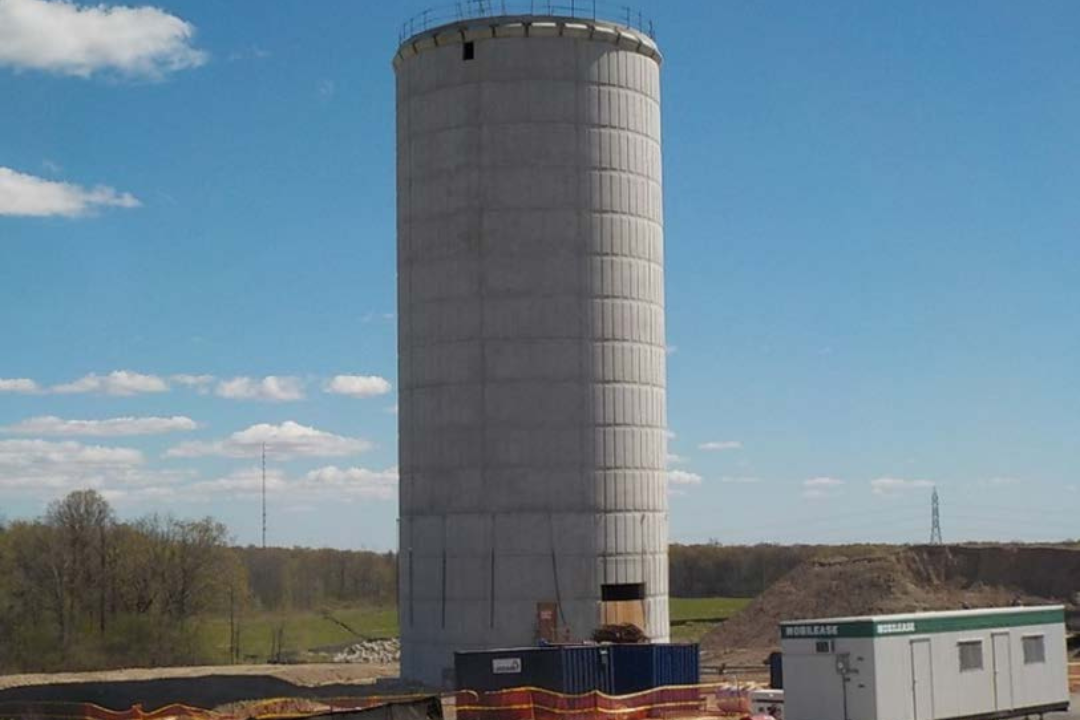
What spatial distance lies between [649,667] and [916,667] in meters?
10.4

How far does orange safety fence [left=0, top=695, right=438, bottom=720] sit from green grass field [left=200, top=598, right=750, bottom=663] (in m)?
43.8

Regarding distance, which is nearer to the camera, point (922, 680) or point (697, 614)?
point (922, 680)

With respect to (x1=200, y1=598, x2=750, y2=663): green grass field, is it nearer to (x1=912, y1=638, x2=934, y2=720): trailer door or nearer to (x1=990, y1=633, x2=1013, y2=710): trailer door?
(x1=990, y1=633, x2=1013, y2=710): trailer door

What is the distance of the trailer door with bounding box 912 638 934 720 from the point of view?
118 ft

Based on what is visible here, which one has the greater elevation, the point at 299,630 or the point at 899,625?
the point at 899,625

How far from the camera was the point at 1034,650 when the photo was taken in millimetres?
40156

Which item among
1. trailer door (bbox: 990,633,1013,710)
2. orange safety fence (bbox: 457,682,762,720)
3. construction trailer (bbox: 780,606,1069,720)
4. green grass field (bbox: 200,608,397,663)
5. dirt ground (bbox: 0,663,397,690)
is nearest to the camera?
construction trailer (bbox: 780,606,1069,720)

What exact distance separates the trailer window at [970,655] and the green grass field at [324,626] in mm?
48745

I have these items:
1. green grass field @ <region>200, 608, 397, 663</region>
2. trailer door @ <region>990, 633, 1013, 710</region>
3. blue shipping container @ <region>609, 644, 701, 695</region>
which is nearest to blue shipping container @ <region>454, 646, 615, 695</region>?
blue shipping container @ <region>609, 644, 701, 695</region>

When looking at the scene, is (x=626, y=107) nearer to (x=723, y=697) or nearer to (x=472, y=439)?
(x=472, y=439)

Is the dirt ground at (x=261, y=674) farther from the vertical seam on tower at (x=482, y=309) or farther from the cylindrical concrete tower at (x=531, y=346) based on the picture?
the vertical seam on tower at (x=482, y=309)

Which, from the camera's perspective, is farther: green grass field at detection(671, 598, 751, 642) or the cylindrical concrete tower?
green grass field at detection(671, 598, 751, 642)

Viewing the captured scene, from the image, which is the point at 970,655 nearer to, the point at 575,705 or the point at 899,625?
the point at 899,625

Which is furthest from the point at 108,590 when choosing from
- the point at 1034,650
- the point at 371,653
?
the point at 1034,650
